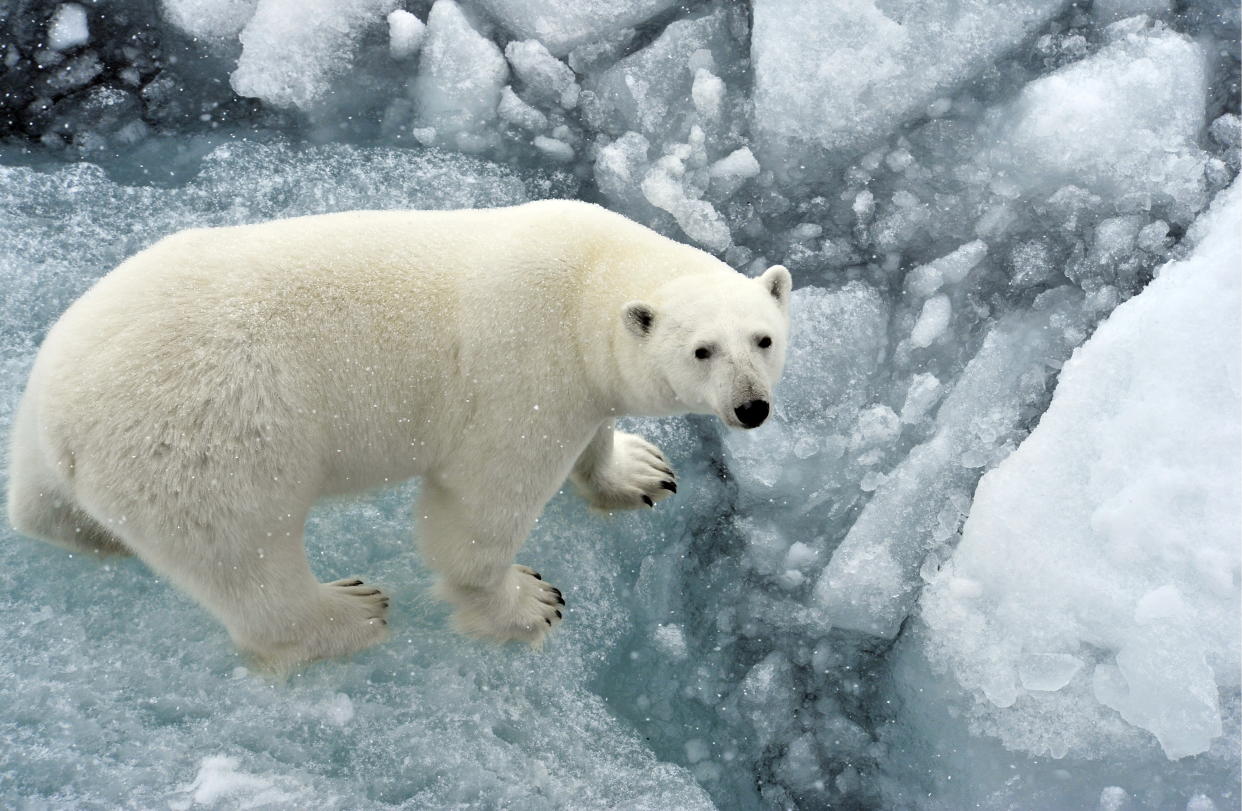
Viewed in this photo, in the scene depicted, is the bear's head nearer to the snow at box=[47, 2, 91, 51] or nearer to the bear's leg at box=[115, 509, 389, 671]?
the bear's leg at box=[115, 509, 389, 671]

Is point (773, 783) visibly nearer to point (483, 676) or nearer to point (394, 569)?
point (483, 676)

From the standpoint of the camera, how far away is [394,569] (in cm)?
395

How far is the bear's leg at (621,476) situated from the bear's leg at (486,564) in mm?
440

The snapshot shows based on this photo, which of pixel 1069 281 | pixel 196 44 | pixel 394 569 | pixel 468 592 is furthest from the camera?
pixel 196 44

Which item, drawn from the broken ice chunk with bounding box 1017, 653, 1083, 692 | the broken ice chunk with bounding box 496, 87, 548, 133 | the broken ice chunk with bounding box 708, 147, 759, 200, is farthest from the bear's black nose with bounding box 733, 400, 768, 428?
the broken ice chunk with bounding box 496, 87, 548, 133

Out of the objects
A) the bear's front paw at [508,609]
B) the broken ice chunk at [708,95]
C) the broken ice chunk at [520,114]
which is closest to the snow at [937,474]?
the bear's front paw at [508,609]

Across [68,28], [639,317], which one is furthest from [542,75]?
[639,317]

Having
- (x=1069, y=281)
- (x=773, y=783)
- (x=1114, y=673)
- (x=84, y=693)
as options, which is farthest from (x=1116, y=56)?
(x=84, y=693)

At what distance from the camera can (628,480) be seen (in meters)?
4.07

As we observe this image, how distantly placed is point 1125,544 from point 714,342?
1706 millimetres

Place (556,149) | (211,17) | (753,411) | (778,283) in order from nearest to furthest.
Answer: (753,411) → (778,283) → (556,149) → (211,17)

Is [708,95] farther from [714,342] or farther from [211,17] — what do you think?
[211,17]

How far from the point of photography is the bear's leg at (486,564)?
341 cm

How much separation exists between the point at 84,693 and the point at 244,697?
50cm
